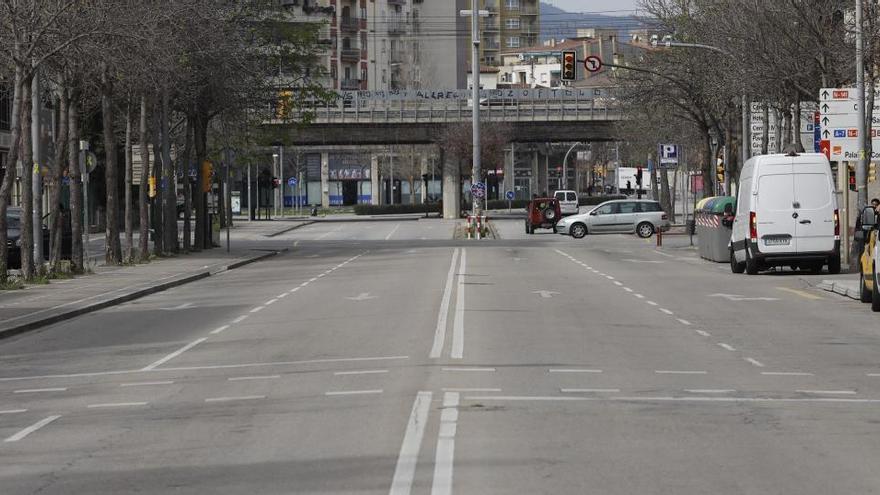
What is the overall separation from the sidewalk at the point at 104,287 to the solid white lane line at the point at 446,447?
10688 mm

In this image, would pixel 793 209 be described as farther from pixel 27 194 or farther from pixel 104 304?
pixel 27 194

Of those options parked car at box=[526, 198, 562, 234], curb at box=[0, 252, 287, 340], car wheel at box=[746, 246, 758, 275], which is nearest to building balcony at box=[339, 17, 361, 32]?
parked car at box=[526, 198, 562, 234]

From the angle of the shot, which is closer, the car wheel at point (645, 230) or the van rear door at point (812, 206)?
the van rear door at point (812, 206)

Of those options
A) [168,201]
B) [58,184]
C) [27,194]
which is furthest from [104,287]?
[168,201]

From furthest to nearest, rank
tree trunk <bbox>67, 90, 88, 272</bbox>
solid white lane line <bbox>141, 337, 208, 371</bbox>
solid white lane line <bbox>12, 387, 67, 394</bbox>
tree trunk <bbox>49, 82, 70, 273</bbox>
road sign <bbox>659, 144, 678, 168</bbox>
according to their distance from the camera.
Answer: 1. road sign <bbox>659, 144, 678, 168</bbox>
2. tree trunk <bbox>67, 90, 88, 272</bbox>
3. tree trunk <bbox>49, 82, 70, 273</bbox>
4. solid white lane line <bbox>141, 337, 208, 371</bbox>
5. solid white lane line <bbox>12, 387, 67, 394</bbox>

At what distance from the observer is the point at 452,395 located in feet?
43.4

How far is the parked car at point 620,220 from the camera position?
66500 mm

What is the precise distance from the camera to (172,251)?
1951 inches

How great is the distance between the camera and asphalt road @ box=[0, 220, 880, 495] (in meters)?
9.48

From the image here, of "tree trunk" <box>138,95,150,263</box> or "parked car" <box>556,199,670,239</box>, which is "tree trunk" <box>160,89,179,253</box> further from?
"parked car" <box>556,199,670,239</box>

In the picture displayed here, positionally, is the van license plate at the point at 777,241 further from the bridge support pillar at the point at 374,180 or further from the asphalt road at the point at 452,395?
the bridge support pillar at the point at 374,180

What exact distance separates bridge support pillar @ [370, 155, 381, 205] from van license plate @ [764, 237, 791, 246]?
105759mm

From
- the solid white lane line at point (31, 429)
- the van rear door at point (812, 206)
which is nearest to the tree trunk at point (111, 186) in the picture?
the van rear door at point (812, 206)

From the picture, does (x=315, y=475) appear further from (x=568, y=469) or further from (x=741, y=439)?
(x=741, y=439)
